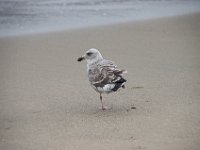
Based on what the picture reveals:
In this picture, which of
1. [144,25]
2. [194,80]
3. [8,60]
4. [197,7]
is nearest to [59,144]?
[194,80]

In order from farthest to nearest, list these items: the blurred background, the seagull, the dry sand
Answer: the blurred background < the seagull < the dry sand

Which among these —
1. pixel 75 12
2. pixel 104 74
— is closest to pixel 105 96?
pixel 104 74

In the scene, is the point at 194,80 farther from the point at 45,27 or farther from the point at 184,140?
the point at 45,27

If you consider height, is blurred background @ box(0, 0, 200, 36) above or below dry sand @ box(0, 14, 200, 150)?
above

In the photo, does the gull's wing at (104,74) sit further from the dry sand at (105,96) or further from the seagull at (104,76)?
the dry sand at (105,96)

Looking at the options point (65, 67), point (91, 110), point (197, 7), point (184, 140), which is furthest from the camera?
point (197, 7)

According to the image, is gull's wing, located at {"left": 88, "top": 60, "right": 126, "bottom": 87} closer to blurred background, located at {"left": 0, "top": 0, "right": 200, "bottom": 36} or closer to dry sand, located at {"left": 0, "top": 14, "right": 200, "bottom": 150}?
dry sand, located at {"left": 0, "top": 14, "right": 200, "bottom": 150}

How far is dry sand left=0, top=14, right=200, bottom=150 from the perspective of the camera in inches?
223

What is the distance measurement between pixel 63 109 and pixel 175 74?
2.10 meters

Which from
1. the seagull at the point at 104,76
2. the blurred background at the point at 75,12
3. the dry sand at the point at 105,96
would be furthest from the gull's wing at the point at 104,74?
the blurred background at the point at 75,12

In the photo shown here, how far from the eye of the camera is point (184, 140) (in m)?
5.42

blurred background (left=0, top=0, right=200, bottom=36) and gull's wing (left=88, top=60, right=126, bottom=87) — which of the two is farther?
blurred background (left=0, top=0, right=200, bottom=36)

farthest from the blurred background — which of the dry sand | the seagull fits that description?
the seagull

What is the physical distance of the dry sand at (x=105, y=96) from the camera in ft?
18.6
